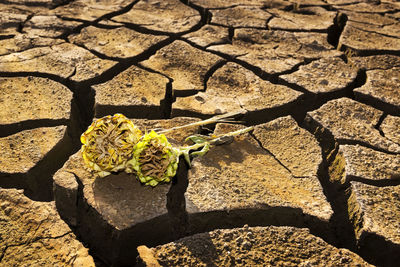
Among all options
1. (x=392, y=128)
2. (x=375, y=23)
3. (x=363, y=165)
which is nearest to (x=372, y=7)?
(x=375, y=23)

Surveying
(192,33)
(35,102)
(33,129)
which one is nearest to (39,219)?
(33,129)

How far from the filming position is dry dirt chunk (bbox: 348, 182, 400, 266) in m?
1.56

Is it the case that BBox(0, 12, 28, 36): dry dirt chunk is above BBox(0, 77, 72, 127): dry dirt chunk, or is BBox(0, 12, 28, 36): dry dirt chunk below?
above

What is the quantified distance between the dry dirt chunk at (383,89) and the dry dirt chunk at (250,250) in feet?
3.85

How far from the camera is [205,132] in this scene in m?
2.04

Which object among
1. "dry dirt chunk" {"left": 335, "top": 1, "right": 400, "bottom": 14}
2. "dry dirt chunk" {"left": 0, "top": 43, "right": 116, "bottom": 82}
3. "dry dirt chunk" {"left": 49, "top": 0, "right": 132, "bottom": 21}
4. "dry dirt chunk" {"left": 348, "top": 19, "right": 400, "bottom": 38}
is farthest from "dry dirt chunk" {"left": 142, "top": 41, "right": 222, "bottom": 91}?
"dry dirt chunk" {"left": 335, "top": 1, "right": 400, "bottom": 14}

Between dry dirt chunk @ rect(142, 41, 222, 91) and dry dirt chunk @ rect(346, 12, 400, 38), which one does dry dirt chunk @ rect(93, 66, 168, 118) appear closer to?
dry dirt chunk @ rect(142, 41, 222, 91)

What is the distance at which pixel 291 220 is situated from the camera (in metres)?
1.65

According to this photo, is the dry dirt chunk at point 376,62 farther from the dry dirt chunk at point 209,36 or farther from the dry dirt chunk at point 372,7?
the dry dirt chunk at point 372,7

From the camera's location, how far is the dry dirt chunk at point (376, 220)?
1565 millimetres

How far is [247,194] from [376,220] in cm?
49

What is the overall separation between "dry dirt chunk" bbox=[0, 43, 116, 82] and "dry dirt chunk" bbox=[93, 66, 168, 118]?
17 cm

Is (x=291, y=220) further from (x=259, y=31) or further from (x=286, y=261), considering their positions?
(x=259, y=31)

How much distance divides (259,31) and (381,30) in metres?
1.00
